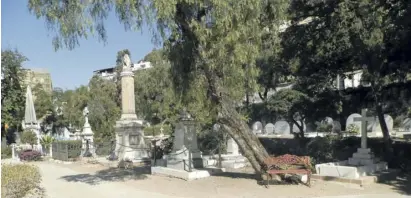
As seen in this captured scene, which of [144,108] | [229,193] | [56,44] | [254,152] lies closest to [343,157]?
[254,152]

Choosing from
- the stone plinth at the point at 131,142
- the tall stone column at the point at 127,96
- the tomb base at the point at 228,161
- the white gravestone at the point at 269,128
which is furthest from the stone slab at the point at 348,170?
the white gravestone at the point at 269,128

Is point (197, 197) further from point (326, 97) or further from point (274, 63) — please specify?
point (274, 63)

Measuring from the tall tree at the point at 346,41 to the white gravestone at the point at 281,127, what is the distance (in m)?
22.5

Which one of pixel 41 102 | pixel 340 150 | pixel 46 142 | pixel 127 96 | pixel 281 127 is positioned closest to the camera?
pixel 340 150

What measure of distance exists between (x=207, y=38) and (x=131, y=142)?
417 inches

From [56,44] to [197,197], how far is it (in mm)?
4950

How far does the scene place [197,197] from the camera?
1020 centimetres

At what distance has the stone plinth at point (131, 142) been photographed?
19.5 m

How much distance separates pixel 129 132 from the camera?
19875mm

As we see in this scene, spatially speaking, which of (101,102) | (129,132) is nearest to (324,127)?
(101,102)

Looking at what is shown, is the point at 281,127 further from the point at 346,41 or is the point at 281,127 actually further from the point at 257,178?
the point at 257,178

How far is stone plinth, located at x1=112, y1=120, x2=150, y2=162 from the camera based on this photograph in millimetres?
19500

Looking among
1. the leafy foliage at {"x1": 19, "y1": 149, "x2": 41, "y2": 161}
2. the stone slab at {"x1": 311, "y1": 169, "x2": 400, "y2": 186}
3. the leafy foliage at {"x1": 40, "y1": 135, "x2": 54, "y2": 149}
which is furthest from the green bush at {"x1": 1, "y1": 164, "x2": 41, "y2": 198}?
the leafy foliage at {"x1": 40, "y1": 135, "x2": 54, "y2": 149}

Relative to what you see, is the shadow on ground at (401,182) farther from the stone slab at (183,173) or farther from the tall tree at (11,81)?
the tall tree at (11,81)
